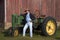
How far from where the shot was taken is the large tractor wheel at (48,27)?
47.0 feet

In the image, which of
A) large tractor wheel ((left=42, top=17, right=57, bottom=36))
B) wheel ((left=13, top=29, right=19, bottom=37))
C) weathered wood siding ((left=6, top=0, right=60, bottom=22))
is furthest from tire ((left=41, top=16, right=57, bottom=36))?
weathered wood siding ((left=6, top=0, right=60, bottom=22))

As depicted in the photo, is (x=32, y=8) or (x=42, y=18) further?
(x=32, y=8)

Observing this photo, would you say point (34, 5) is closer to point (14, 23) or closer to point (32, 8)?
point (32, 8)

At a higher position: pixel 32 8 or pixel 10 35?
pixel 32 8

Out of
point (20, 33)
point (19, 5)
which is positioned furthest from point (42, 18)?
point (19, 5)

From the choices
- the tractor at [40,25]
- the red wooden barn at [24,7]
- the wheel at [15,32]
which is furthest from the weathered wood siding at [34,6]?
the wheel at [15,32]

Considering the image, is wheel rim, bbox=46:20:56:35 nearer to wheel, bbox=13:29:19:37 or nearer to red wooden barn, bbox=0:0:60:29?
wheel, bbox=13:29:19:37

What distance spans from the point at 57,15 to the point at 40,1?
157 centimetres

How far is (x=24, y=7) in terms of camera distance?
17984mm

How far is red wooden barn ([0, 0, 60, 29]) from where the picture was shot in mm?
17766

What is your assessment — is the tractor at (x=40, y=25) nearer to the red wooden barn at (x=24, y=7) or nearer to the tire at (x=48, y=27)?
the tire at (x=48, y=27)

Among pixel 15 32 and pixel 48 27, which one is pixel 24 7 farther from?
pixel 15 32

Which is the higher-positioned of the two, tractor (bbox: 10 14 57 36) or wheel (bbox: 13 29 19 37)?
tractor (bbox: 10 14 57 36)

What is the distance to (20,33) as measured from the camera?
1510 centimetres
